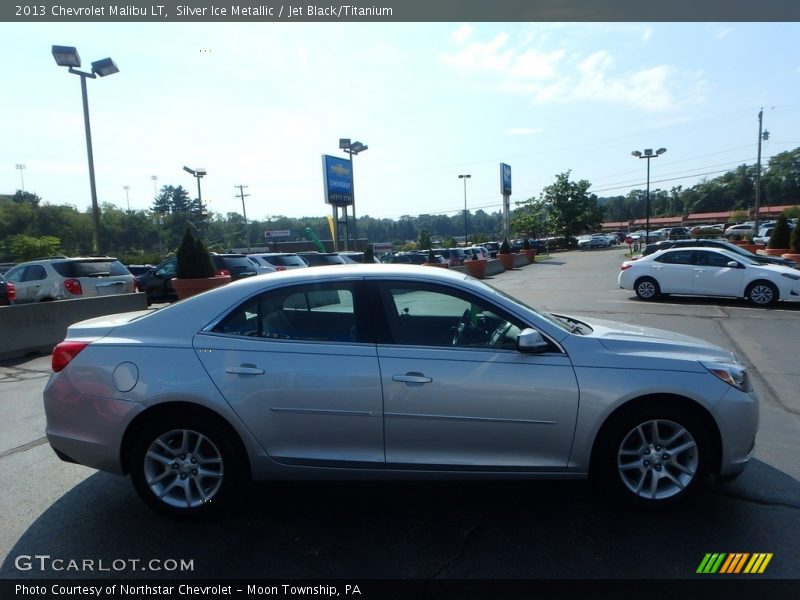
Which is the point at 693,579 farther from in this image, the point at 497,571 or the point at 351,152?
the point at 351,152

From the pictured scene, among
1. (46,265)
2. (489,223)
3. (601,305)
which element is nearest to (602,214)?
(601,305)

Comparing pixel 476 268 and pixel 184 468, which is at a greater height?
pixel 184 468

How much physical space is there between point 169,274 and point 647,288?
1513 centimetres

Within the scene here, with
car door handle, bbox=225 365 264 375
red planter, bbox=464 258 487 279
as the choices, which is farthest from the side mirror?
red planter, bbox=464 258 487 279

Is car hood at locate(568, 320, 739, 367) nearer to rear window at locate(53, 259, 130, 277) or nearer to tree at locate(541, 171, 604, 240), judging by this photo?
rear window at locate(53, 259, 130, 277)

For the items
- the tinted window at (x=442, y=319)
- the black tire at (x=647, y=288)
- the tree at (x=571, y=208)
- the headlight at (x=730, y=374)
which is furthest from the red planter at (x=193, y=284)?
the tree at (x=571, y=208)

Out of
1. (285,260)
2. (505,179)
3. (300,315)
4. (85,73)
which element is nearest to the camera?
(300,315)

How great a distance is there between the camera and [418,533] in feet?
10.8

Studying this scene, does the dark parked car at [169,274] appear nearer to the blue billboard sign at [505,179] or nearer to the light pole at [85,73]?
the light pole at [85,73]

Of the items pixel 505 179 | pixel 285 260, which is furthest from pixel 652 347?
pixel 505 179

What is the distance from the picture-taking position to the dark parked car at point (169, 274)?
57.0 feet

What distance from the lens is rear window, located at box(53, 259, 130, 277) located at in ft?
42.0

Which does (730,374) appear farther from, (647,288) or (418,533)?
(647,288)
